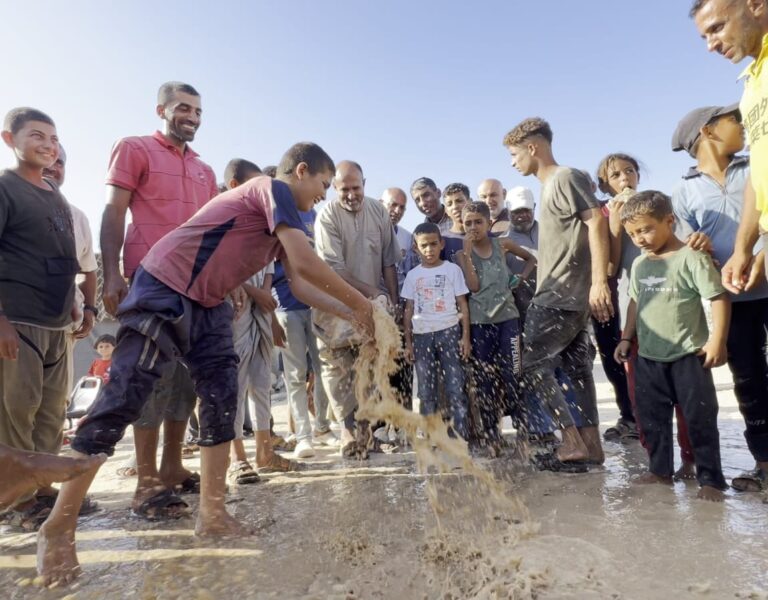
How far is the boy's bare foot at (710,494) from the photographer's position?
2604mm

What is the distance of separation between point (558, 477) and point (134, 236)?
284cm

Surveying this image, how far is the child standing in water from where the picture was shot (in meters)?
4.12

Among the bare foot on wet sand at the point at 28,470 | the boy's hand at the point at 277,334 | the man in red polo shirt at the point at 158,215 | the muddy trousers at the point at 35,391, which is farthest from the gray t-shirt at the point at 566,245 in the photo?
the muddy trousers at the point at 35,391

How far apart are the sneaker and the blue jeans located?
0.95 meters

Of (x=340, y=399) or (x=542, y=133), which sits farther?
(x=340, y=399)

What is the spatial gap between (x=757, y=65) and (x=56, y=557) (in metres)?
3.43

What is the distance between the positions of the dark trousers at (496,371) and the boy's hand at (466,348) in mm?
58

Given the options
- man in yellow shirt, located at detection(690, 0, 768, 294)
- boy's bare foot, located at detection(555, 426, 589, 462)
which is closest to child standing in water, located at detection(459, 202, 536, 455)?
boy's bare foot, located at detection(555, 426, 589, 462)

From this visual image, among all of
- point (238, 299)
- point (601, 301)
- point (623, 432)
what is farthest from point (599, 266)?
point (238, 299)

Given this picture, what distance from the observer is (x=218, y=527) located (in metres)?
2.42

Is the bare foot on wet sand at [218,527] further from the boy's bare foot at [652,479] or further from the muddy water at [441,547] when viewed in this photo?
the boy's bare foot at [652,479]

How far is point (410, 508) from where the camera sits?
273 centimetres

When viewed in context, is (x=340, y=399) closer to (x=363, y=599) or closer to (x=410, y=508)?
(x=410, y=508)

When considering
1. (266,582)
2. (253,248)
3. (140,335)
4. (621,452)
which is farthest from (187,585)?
(621,452)
